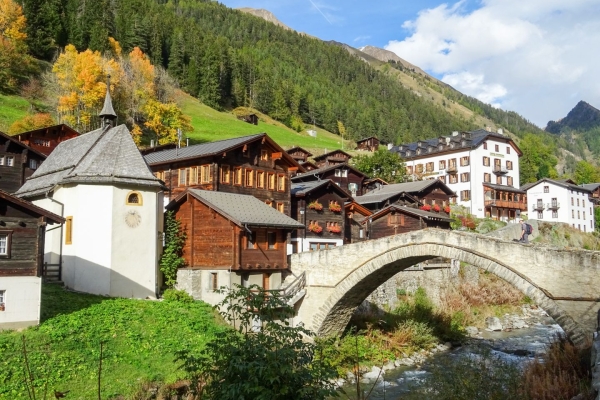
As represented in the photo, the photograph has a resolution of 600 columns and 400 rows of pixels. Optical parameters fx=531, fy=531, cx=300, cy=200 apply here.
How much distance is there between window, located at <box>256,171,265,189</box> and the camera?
99.5ft

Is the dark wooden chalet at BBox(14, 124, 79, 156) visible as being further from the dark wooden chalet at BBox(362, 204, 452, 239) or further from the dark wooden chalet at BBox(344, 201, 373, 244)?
the dark wooden chalet at BBox(362, 204, 452, 239)

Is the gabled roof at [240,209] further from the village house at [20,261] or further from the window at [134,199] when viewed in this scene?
the village house at [20,261]

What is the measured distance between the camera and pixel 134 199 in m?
23.5

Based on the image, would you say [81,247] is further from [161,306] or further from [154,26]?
[154,26]

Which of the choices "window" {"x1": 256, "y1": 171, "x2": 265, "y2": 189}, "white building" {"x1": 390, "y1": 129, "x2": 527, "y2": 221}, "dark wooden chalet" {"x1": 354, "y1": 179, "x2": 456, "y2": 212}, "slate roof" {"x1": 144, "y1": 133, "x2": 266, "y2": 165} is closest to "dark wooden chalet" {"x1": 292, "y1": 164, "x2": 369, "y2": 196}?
"dark wooden chalet" {"x1": 354, "y1": 179, "x2": 456, "y2": 212}

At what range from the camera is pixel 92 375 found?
15461mm

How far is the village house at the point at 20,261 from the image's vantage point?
55.6 feet

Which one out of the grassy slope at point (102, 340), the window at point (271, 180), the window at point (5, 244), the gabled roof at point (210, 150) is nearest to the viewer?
the grassy slope at point (102, 340)

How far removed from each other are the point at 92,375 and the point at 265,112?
283ft

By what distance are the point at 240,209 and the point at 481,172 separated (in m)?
43.0

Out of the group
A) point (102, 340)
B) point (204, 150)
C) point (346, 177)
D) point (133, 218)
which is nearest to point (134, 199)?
point (133, 218)

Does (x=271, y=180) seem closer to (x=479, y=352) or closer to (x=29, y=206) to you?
(x=29, y=206)

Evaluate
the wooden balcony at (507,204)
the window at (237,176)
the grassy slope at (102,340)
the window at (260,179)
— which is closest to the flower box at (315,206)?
the window at (260,179)

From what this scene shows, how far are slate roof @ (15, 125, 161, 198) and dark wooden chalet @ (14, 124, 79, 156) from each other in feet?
49.4
